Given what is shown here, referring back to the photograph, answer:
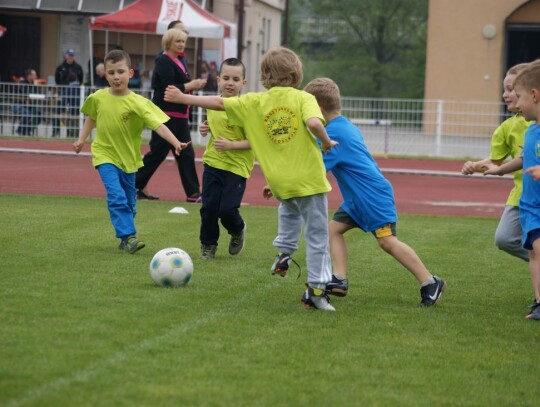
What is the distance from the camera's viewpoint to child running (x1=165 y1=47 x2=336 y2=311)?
281 inches

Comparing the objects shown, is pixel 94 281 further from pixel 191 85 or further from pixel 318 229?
pixel 191 85

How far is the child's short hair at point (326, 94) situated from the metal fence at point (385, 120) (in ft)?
58.3

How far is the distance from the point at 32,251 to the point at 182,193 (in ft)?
23.0

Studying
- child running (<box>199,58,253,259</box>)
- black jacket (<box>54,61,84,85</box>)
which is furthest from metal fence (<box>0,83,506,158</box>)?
child running (<box>199,58,253,259</box>)

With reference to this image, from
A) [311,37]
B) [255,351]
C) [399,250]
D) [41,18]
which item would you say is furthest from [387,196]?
[311,37]

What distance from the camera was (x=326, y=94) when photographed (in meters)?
7.43

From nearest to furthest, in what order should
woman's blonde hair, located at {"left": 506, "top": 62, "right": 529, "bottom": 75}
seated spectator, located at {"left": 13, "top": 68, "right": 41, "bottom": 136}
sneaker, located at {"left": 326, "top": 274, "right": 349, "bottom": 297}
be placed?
woman's blonde hair, located at {"left": 506, "top": 62, "right": 529, "bottom": 75} < sneaker, located at {"left": 326, "top": 274, "right": 349, "bottom": 297} < seated spectator, located at {"left": 13, "top": 68, "right": 41, "bottom": 136}

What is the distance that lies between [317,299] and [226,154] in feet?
8.50

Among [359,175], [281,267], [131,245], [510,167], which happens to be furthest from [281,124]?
[131,245]

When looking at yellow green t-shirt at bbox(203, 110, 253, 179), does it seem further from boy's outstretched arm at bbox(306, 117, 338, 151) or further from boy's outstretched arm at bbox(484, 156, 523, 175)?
boy's outstretched arm at bbox(484, 156, 523, 175)

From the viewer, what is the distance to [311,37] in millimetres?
72062

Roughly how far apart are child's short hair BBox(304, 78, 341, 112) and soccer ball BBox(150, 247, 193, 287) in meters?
1.51

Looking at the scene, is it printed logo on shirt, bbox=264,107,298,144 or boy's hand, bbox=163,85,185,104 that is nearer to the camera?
boy's hand, bbox=163,85,185,104

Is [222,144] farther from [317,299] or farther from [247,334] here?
[247,334]
